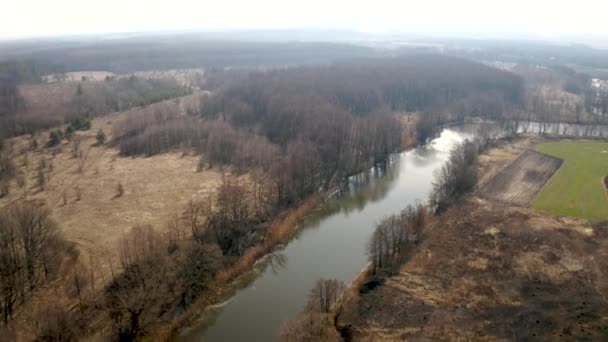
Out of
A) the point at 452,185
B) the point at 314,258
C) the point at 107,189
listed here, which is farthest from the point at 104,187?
the point at 452,185

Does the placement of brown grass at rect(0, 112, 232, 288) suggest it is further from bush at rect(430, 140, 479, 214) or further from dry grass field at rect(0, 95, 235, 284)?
bush at rect(430, 140, 479, 214)

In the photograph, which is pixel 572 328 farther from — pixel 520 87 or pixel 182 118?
pixel 520 87

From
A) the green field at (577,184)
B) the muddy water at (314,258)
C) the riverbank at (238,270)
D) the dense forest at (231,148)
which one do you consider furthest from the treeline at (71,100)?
the green field at (577,184)

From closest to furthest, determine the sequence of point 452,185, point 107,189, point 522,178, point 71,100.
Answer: point 452,185
point 107,189
point 522,178
point 71,100

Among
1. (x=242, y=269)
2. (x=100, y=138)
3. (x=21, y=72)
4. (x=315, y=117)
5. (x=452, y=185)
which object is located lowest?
(x=242, y=269)

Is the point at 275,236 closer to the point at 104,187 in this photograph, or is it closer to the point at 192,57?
the point at 104,187

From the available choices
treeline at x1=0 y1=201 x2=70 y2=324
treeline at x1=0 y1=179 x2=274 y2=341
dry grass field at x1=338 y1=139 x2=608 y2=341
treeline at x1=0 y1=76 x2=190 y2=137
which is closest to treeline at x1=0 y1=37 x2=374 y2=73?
treeline at x1=0 y1=76 x2=190 y2=137

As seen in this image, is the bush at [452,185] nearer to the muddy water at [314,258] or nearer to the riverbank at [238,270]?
the muddy water at [314,258]
